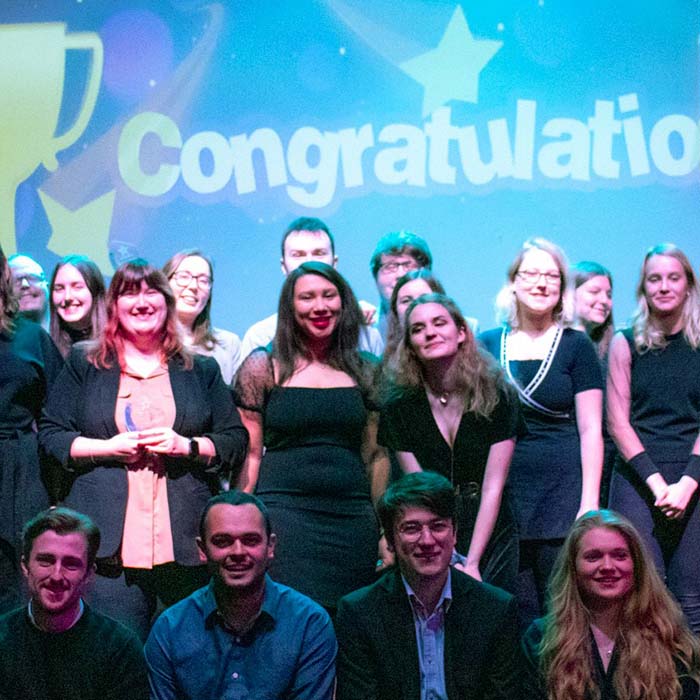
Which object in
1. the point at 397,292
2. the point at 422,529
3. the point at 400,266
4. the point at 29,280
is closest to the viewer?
the point at 422,529

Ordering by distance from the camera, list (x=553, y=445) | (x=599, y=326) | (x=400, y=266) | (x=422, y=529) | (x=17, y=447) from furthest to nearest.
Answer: (x=599, y=326) → (x=400, y=266) → (x=553, y=445) → (x=17, y=447) → (x=422, y=529)

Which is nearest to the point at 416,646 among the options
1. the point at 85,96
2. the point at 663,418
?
the point at 663,418

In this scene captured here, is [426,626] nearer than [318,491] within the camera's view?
Yes

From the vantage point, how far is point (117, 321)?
134 inches

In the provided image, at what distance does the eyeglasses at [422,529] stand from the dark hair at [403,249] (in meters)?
1.40

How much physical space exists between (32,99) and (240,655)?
120 inches

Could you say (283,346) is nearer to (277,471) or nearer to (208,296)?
(277,471)

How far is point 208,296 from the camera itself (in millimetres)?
4109

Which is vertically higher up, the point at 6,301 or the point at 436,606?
the point at 6,301

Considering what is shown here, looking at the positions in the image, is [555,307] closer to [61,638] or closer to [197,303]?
[197,303]

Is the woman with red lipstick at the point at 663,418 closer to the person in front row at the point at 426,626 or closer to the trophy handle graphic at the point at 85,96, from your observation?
the person in front row at the point at 426,626

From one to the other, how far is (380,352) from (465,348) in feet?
1.93

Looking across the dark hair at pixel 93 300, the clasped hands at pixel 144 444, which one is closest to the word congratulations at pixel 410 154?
the dark hair at pixel 93 300

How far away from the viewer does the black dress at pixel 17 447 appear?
333cm
